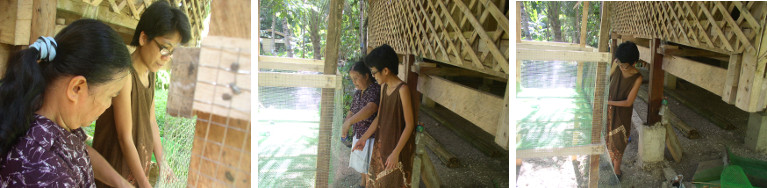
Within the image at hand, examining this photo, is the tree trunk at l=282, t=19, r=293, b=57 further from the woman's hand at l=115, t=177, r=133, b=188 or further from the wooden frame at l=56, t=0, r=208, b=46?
the woman's hand at l=115, t=177, r=133, b=188

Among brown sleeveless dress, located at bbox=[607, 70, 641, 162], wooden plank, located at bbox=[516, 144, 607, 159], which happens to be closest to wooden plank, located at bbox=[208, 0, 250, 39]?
wooden plank, located at bbox=[516, 144, 607, 159]

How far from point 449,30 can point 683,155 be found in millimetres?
1107

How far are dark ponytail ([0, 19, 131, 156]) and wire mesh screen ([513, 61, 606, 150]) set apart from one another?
1175 millimetres

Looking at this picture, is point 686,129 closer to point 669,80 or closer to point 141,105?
point 669,80

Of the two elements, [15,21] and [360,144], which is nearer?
[15,21]

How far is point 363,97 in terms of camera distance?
5.09 feet

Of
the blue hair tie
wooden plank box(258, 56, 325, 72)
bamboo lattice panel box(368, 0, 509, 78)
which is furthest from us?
bamboo lattice panel box(368, 0, 509, 78)

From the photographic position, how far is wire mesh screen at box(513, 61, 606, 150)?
149cm

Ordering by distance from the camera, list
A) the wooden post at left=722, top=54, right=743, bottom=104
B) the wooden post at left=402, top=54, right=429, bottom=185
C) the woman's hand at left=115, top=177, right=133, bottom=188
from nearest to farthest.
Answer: the woman's hand at left=115, top=177, right=133, bottom=188 → the wooden post at left=722, top=54, right=743, bottom=104 → the wooden post at left=402, top=54, right=429, bottom=185

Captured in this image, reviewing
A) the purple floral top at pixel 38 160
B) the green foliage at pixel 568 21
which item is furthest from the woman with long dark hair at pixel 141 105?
the green foliage at pixel 568 21

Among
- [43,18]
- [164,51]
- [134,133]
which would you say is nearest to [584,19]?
[164,51]

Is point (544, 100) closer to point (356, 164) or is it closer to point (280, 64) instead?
point (356, 164)

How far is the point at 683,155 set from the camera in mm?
1731

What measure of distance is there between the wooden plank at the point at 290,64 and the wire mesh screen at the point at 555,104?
681 millimetres
